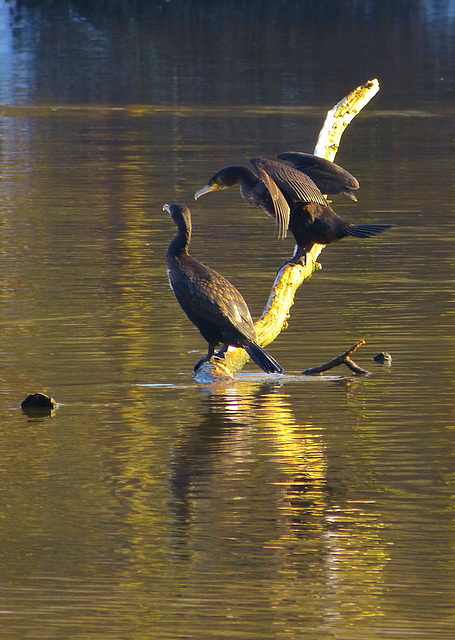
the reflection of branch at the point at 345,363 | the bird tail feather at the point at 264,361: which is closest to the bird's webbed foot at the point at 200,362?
the bird tail feather at the point at 264,361

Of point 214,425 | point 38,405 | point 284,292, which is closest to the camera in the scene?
point 214,425

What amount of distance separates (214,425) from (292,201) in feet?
6.20

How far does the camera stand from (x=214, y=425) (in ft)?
23.6

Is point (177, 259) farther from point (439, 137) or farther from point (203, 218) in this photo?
point (439, 137)

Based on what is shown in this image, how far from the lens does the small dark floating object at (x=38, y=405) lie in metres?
7.38

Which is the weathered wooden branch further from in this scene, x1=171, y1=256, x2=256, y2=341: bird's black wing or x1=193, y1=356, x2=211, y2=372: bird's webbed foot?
x1=171, y1=256, x2=256, y2=341: bird's black wing

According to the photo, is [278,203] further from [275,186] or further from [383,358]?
[383,358]

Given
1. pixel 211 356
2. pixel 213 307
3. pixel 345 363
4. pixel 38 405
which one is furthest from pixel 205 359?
pixel 38 405

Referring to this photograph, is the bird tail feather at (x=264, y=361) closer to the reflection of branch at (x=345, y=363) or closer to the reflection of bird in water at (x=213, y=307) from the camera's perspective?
the reflection of bird in water at (x=213, y=307)

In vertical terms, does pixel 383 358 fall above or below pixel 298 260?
below

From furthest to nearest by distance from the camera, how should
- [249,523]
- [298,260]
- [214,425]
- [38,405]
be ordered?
[298,260] < [38,405] < [214,425] < [249,523]

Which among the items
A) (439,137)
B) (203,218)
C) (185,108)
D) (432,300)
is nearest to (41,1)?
(185,108)

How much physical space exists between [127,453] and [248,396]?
4.10ft

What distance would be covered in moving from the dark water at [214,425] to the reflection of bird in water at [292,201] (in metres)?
0.65
